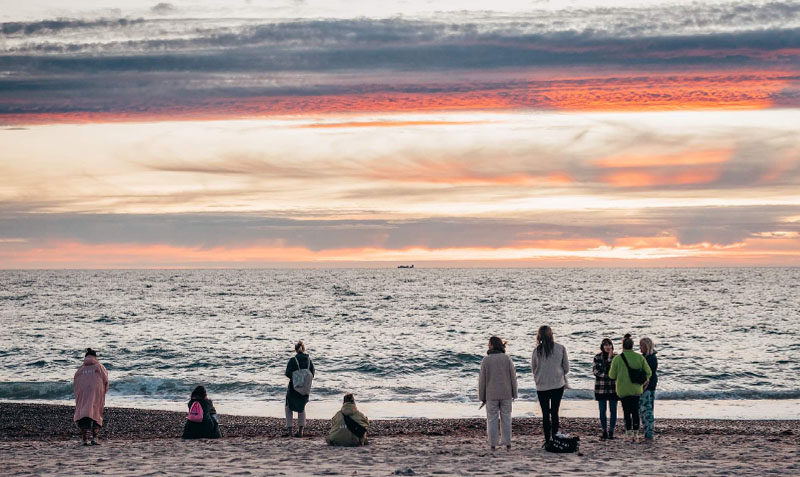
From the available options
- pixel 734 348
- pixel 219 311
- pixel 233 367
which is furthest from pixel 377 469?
pixel 219 311

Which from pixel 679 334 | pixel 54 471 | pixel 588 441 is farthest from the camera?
pixel 679 334

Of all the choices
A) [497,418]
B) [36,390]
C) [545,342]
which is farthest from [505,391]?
[36,390]

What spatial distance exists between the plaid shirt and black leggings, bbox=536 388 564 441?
→ 1350 millimetres

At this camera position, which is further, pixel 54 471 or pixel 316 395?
pixel 316 395

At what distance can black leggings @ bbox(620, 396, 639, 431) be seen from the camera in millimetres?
13820

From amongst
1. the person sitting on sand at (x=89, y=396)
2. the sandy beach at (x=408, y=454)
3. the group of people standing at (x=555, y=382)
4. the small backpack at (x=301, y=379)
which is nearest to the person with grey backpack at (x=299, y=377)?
the small backpack at (x=301, y=379)

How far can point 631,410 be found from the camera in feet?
46.1

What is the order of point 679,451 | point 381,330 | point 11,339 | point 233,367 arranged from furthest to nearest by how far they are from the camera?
point 381,330 → point 11,339 → point 233,367 → point 679,451

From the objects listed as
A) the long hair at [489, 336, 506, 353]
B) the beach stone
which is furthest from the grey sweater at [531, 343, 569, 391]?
the beach stone

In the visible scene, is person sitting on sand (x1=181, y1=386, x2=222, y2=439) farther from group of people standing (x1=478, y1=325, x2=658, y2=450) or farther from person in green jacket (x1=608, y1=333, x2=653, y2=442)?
person in green jacket (x1=608, y1=333, x2=653, y2=442)

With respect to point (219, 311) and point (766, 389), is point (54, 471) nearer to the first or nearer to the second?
point (766, 389)

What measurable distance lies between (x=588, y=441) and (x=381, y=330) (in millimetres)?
37160

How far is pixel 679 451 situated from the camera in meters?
13.5

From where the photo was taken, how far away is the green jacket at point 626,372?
13.6 metres
